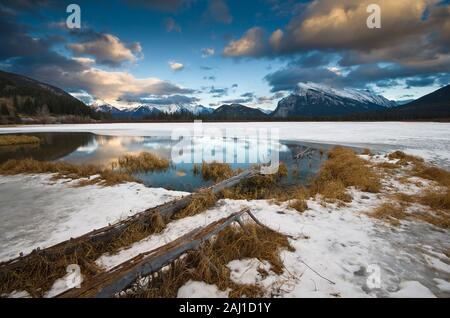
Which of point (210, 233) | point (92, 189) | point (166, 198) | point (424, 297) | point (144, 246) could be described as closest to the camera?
point (424, 297)

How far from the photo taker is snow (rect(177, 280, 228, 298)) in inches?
126

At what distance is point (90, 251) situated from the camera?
4.17 m

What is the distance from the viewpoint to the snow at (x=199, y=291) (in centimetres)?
320

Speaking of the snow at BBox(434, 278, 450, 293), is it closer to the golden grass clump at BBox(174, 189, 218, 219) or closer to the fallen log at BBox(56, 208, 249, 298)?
the fallen log at BBox(56, 208, 249, 298)

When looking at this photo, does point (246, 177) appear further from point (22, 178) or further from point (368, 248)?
point (22, 178)

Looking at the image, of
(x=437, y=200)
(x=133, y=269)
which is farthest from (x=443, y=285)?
(x=133, y=269)

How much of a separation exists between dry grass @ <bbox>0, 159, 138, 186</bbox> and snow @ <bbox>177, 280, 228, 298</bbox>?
765 centimetres

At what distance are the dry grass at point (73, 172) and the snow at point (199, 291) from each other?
7652 millimetres

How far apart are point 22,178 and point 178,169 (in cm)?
741

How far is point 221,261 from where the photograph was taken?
393 cm

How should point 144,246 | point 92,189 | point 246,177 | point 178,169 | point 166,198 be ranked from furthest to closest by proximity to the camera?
point 178,169 < point 246,177 < point 92,189 < point 166,198 < point 144,246

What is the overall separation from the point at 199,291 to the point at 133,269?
101cm

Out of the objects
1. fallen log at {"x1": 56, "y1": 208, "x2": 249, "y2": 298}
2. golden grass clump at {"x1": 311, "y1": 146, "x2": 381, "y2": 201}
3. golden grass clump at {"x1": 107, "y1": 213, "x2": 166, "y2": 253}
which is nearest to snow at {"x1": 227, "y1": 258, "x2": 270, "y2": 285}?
fallen log at {"x1": 56, "y1": 208, "x2": 249, "y2": 298}
